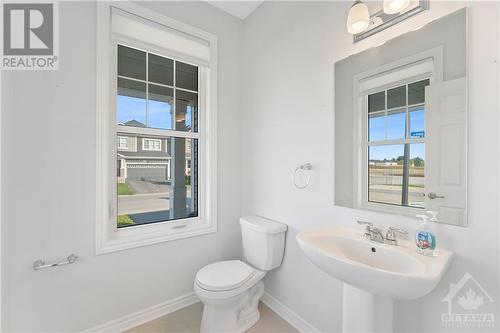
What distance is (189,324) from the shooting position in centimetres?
169

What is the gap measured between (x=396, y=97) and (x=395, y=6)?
1.43 ft

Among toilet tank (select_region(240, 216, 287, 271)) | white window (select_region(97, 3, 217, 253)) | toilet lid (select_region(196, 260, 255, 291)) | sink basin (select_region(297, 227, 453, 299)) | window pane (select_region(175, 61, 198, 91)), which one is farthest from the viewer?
window pane (select_region(175, 61, 198, 91))

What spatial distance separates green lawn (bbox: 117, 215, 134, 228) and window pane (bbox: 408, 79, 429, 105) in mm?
2050

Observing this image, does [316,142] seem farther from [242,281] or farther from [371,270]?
[242,281]

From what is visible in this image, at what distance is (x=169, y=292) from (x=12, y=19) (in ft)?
7.03

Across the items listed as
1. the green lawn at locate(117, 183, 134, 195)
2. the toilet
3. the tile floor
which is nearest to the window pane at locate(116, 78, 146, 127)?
the green lawn at locate(117, 183, 134, 195)

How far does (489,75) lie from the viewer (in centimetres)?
88

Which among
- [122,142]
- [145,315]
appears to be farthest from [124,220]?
[145,315]

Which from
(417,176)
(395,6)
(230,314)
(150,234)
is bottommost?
(230,314)

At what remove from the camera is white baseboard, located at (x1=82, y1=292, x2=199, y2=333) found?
1564 mm

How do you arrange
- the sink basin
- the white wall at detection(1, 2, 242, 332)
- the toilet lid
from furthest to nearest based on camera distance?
1. the toilet lid
2. the white wall at detection(1, 2, 242, 332)
3. the sink basin

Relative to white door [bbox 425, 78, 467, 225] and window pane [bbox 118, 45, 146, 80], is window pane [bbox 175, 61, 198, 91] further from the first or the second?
white door [bbox 425, 78, 467, 225]

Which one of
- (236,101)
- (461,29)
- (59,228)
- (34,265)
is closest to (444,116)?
(461,29)

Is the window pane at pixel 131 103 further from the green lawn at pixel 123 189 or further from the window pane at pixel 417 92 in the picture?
the window pane at pixel 417 92
